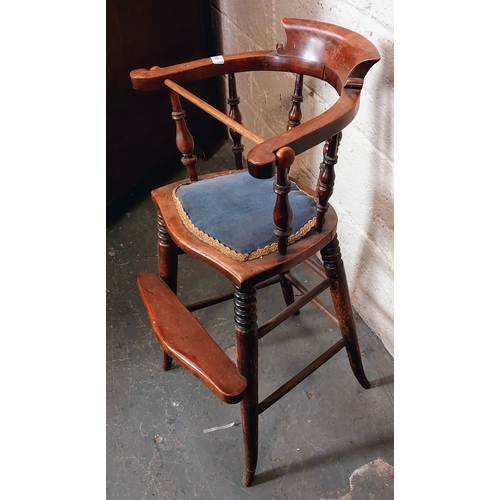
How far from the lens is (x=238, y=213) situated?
116 centimetres

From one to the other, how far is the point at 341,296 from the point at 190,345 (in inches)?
15.9

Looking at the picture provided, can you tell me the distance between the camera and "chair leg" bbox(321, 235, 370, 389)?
125cm

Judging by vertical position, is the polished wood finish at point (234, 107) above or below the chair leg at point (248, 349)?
above

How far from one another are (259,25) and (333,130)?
105 cm

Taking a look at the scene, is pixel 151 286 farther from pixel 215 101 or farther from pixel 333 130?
pixel 215 101

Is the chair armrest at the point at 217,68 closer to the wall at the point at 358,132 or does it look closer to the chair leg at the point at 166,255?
the wall at the point at 358,132

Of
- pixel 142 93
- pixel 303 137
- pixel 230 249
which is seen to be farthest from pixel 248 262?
pixel 142 93

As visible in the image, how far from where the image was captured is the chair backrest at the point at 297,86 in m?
0.90

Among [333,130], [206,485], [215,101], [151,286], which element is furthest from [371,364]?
[215,101]

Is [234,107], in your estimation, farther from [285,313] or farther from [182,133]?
[285,313]

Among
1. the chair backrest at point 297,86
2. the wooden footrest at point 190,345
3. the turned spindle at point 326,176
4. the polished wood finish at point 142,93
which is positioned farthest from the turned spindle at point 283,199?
the polished wood finish at point 142,93

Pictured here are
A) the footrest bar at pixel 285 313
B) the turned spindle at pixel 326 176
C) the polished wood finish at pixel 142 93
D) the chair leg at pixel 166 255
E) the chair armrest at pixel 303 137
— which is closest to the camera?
the chair armrest at pixel 303 137

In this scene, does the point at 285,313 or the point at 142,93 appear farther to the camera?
the point at 142,93

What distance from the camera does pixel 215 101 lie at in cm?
247
